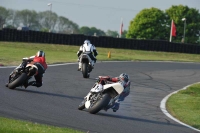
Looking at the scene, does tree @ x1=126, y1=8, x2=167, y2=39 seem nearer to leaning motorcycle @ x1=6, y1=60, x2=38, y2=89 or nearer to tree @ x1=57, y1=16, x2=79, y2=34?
tree @ x1=57, y1=16, x2=79, y2=34

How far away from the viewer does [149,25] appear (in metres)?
103

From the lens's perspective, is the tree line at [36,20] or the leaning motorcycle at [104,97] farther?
the tree line at [36,20]

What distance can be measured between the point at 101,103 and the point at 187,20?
305ft

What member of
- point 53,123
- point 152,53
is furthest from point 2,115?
point 152,53

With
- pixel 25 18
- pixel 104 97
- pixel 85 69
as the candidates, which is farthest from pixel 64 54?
pixel 25 18

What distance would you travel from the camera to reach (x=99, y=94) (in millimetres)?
11953

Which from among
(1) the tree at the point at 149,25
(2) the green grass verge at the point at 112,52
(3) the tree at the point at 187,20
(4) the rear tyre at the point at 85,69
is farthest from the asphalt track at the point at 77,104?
(3) the tree at the point at 187,20

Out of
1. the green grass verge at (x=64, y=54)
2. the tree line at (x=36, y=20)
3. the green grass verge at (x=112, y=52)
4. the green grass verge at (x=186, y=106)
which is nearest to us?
the green grass verge at (x=186, y=106)

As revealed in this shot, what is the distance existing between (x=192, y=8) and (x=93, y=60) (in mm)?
85601

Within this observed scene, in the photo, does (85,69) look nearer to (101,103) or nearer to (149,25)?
(101,103)

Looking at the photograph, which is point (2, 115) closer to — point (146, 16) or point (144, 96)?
point (144, 96)

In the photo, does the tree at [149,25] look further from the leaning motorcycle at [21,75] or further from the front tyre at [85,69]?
the leaning motorcycle at [21,75]

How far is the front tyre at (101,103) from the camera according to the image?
11594mm

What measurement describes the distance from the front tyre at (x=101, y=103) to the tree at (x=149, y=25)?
290 ft
